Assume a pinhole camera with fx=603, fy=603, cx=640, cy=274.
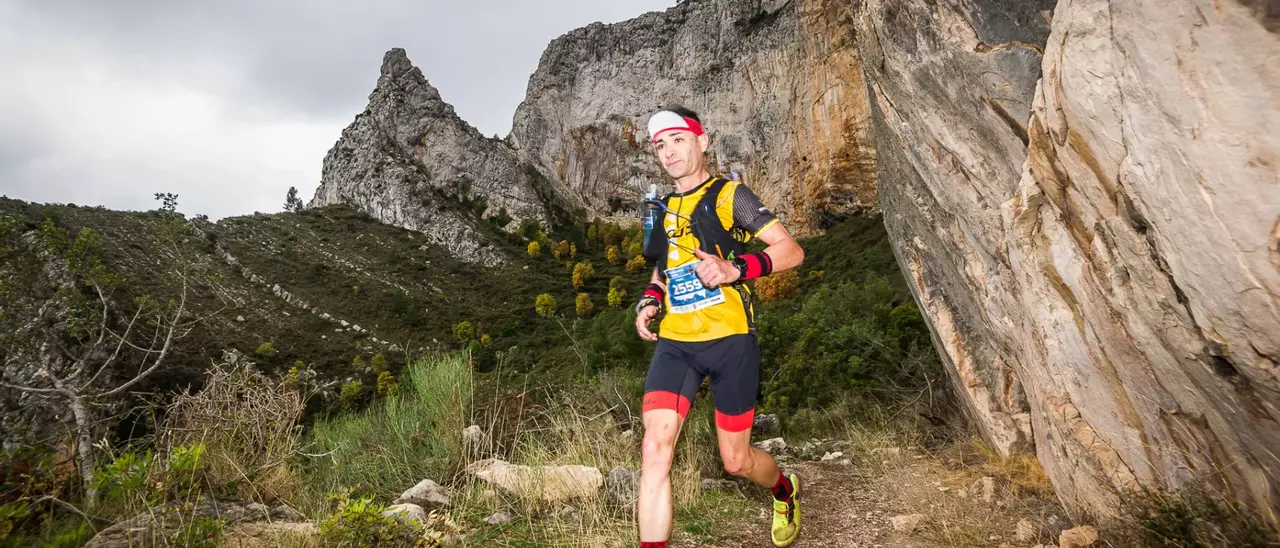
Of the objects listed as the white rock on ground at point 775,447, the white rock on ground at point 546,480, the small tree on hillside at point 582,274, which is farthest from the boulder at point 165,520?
the small tree on hillside at point 582,274

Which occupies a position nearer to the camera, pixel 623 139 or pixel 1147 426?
pixel 1147 426

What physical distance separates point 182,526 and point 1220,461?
387cm

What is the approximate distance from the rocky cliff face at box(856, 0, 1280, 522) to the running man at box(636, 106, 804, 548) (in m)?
1.11

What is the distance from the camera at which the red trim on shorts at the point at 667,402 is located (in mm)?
2686

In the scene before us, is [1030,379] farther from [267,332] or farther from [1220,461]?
[267,332]

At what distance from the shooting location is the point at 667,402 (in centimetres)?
269

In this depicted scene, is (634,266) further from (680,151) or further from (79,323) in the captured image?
(680,151)

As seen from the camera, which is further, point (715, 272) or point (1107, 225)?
point (715, 272)

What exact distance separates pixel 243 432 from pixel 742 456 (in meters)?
3.40

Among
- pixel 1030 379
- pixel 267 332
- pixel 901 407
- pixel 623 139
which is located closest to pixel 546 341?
pixel 267 332

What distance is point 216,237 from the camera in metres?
51.1

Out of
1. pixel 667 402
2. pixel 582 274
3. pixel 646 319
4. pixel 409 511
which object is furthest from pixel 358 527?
pixel 582 274

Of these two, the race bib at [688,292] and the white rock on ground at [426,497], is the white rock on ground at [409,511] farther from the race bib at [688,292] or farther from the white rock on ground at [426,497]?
the race bib at [688,292]

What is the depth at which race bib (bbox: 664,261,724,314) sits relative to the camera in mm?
2760
